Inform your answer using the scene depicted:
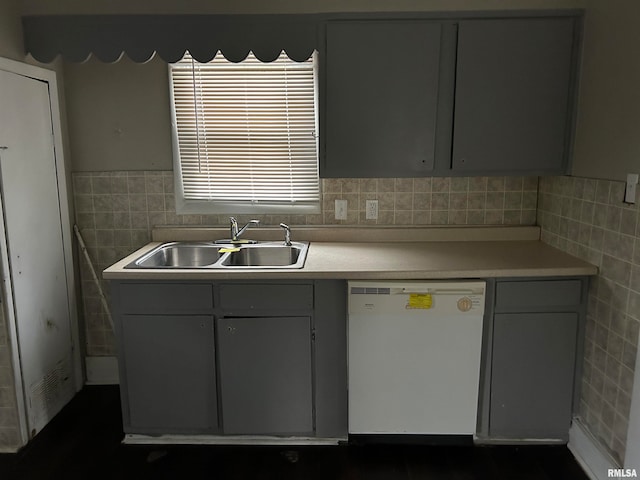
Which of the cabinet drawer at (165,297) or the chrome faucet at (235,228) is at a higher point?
the chrome faucet at (235,228)

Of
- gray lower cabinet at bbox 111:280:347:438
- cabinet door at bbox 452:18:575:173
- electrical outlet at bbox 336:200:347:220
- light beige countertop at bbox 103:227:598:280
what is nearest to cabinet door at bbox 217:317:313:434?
gray lower cabinet at bbox 111:280:347:438

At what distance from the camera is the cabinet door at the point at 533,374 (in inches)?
90.0

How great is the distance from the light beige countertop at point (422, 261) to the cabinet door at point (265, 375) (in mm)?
264

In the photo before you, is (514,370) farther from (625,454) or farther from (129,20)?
(129,20)

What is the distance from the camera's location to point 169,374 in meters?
2.36

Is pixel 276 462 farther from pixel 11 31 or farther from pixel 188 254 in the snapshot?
pixel 11 31

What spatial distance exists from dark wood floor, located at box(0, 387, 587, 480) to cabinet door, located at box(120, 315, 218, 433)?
155 millimetres

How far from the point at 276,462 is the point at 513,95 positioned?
2.20 meters

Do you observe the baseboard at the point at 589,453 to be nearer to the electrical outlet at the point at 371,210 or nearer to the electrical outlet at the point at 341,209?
the electrical outlet at the point at 371,210

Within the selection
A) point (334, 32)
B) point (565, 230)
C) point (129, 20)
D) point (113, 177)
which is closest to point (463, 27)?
point (334, 32)

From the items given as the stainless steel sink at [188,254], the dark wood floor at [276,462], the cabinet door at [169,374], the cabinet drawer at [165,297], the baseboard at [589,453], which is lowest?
the dark wood floor at [276,462]

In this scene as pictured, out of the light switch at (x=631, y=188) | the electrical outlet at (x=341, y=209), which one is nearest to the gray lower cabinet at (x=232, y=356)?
the electrical outlet at (x=341, y=209)

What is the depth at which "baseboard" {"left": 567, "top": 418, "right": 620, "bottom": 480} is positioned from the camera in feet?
6.94

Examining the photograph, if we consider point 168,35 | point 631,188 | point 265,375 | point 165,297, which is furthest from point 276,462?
point 168,35
